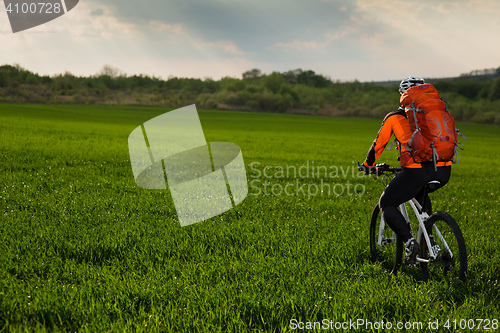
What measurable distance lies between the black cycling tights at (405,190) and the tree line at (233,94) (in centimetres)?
8904

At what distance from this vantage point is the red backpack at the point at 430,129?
4.64 meters

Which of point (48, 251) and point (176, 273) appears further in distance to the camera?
point (48, 251)

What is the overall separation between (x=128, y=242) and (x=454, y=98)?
558 feet

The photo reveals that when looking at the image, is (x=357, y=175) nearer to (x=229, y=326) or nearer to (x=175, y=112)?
(x=175, y=112)

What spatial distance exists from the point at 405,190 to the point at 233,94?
122 meters

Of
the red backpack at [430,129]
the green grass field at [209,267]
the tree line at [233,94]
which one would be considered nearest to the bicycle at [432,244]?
the green grass field at [209,267]

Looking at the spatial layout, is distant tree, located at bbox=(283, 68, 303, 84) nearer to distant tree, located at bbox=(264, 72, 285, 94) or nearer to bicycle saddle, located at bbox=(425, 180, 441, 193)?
distant tree, located at bbox=(264, 72, 285, 94)

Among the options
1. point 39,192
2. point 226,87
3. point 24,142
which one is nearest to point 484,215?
point 39,192

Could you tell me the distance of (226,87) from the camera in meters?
147

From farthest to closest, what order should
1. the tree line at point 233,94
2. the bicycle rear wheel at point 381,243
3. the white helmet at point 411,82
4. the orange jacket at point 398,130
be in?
the tree line at point 233,94
the bicycle rear wheel at point 381,243
the white helmet at point 411,82
the orange jacket at point 398,130

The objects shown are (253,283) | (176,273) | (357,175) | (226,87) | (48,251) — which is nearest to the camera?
(253,283)

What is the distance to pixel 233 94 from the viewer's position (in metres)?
125

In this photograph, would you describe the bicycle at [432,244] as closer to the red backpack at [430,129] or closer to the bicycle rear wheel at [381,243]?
the bicycle rear wheel at [381,243]

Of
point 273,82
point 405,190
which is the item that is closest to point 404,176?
point 405,190
